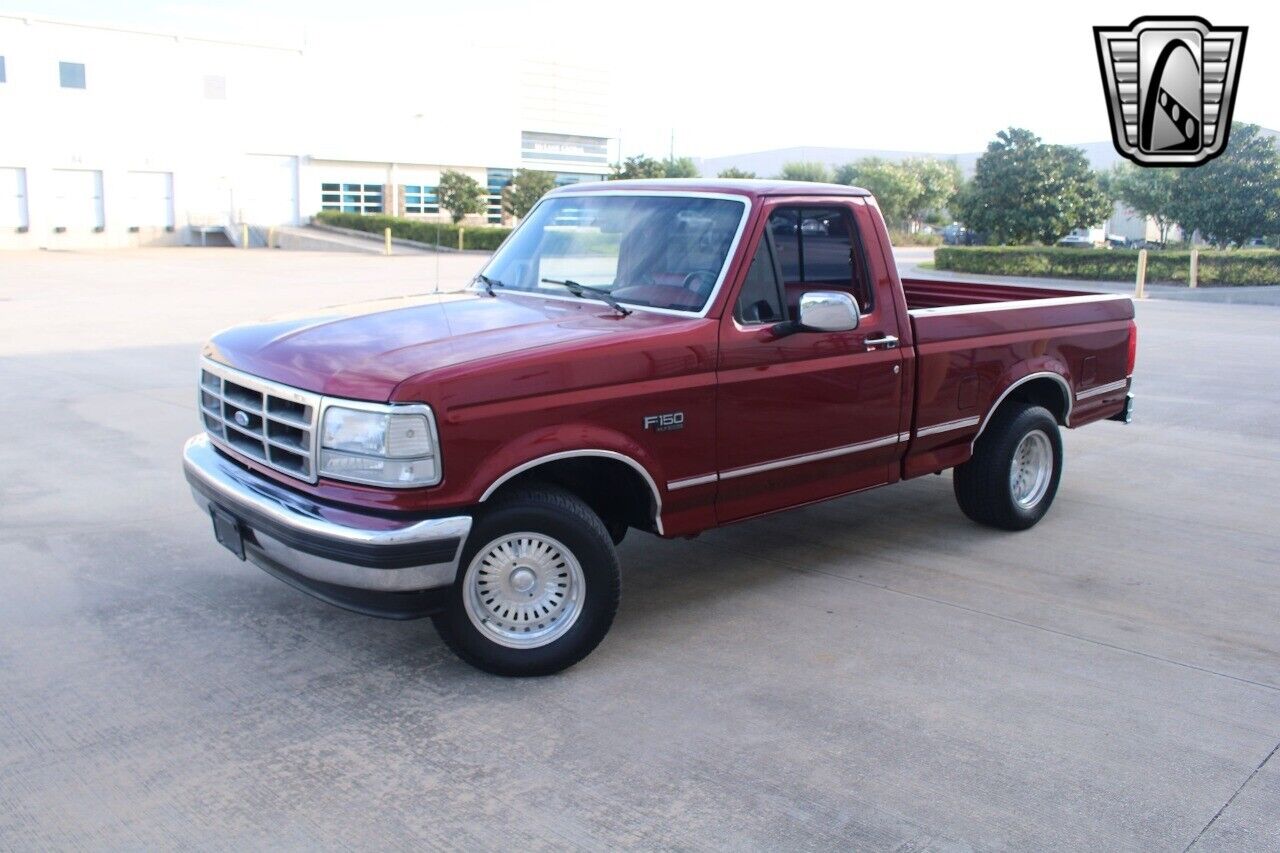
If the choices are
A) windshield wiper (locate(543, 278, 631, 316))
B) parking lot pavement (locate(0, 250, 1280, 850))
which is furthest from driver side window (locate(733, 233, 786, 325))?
Result: parking lot pavement (locate(0, 250, 1280, 850))

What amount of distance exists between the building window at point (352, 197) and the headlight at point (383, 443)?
49.3 metres

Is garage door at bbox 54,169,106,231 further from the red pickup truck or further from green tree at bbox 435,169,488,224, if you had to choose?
the red pickup truck

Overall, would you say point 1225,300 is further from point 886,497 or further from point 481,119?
point 481,119

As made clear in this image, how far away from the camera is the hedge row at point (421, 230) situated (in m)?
43.3

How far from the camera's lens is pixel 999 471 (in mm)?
6852

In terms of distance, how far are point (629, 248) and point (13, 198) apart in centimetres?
4297

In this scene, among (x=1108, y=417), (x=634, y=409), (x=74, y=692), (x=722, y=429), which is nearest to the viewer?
(x=74, y=692)

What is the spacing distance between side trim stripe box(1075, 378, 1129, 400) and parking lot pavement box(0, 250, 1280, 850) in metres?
0.76

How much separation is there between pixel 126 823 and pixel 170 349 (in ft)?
37.2

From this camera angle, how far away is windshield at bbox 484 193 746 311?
5516 mm

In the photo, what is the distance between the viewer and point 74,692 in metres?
4.60

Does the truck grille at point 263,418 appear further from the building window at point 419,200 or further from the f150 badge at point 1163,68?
the building window at point 419,200

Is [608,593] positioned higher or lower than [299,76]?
lower

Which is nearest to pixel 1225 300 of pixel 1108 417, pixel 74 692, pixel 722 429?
pixel 1108 417
